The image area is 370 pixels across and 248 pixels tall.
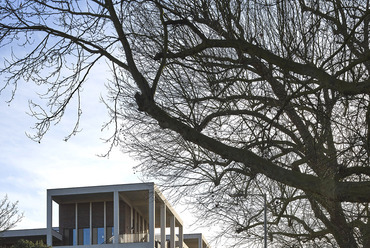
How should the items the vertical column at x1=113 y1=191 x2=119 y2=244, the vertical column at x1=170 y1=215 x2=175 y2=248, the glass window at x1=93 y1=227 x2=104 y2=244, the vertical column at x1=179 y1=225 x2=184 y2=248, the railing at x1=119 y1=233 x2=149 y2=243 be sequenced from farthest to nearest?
the vertical column at x1=179 y1=225 x2=184 y2=248, the vertical column at x1=170 y1=215 x2=175 y2=248, the glass window at x1=93 y1=227 x2=104 y2=244, the railing at x1=119 y1=233 x2=149 y2=243, the vertical column at x1=113 y1=191 x2=119 y2=244

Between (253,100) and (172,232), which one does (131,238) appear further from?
(253,100)

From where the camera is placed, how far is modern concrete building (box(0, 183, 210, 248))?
44031 millimetres

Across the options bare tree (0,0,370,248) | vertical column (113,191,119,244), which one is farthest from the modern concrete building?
bare tree (0,0,370,248)

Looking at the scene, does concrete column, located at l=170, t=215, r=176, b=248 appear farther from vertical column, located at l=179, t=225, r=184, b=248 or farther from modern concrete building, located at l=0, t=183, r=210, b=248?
vertical column, located at l=179, t=225, r=184, b=248

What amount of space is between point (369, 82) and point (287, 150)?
6633 millimetres

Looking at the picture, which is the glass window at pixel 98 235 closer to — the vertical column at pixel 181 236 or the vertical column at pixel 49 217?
the vertical column at pixel 49 217

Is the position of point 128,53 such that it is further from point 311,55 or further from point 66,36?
point 311,55

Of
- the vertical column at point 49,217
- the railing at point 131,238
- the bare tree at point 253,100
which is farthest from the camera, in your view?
the vertical column at point 49,217

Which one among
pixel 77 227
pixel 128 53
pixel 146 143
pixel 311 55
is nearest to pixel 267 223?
pixel 146 143

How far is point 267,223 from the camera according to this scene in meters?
19.1

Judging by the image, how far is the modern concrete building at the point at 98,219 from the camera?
4403 centimetres

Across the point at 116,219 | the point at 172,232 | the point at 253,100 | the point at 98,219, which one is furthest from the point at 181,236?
the point at 253,100

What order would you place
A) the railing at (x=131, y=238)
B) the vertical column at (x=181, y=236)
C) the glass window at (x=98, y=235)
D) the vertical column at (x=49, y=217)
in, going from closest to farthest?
the railing at (x=131, y=238)
the vertical column at (x=49, y=217)
the glass window at (x=98, y=235)
the vertical column at (x=181, y=236)

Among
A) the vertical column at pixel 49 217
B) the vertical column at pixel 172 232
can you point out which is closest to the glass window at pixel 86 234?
the vertical column at pixel 49 217
